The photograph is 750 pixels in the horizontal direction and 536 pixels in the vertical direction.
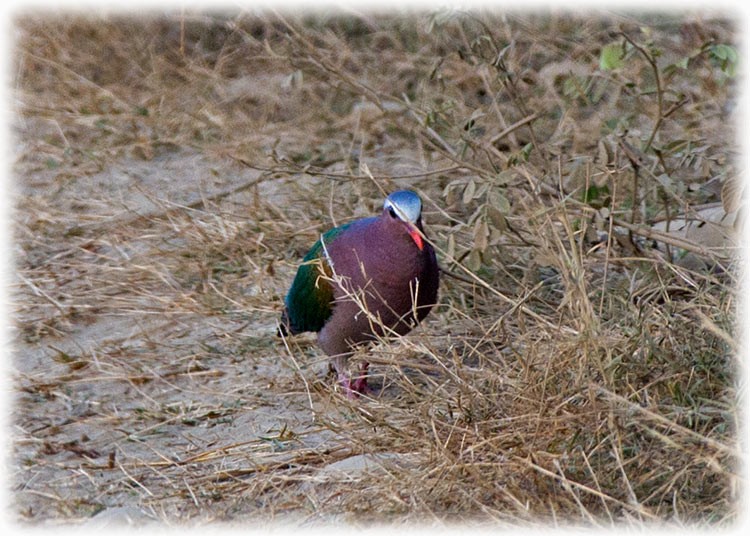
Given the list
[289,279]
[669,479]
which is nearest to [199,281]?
[289,279]

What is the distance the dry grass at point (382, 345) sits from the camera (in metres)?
2.96

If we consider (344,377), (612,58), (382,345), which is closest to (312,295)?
(344,377)

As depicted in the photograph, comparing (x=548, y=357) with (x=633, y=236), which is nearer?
(x=548, y=357)

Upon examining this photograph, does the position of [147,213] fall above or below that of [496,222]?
below

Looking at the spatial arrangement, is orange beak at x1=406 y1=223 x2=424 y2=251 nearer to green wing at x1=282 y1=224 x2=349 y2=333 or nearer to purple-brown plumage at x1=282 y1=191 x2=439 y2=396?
purple-brown plumage at x1=282 y1=191 x2=439 y2=396

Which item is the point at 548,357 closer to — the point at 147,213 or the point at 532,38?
the point at 147,213

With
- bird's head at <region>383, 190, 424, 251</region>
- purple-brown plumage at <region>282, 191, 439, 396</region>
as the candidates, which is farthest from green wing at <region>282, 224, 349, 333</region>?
bird's head at <region>383, 190, 424, 251</region>

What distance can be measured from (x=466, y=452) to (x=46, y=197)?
11.6ft

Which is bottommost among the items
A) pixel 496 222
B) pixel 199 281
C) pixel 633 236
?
pixel 199 281

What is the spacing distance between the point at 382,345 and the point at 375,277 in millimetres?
213

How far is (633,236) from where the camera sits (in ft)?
13.9

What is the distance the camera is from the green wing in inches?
152

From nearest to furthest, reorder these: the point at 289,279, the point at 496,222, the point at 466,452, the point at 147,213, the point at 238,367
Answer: the point at 466,452 < the point at 496,222 < the point at 238,367 < the point at 289,279 < the point at 147,213

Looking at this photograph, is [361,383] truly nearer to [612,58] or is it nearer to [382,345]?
[382,345]
